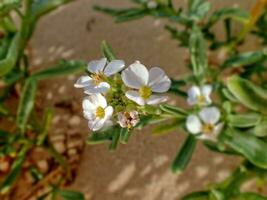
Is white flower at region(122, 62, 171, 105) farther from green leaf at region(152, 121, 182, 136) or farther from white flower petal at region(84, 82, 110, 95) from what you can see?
green leaf at region(152, 121, 182, 136)

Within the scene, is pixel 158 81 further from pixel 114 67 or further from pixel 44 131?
pixel 44 131

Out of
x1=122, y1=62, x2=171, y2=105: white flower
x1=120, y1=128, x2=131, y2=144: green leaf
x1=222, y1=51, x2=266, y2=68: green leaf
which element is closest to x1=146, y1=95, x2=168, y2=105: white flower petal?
x1=122, y1=62, x2=171, y2=105: white flower

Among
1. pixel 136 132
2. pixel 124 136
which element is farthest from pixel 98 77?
pixel 136 132

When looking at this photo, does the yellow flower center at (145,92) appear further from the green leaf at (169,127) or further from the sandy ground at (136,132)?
the sandy ground at (136,132)

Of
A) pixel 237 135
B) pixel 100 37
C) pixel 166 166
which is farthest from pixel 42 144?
pixel 237 135

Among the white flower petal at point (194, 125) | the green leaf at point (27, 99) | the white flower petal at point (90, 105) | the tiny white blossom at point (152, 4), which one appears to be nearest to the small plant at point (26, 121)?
the green leaf at point (27, 99)

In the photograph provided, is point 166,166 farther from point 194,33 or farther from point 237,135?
point 237,135
